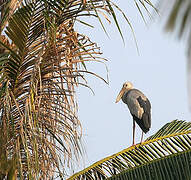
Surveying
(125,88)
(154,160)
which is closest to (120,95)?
(125,88)

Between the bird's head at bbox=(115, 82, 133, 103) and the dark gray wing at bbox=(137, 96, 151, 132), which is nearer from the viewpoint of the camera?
the dark gray wing at bbox=(137, 96, 151, 132)

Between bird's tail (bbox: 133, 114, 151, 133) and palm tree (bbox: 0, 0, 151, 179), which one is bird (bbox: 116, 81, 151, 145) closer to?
bird's tail (bbox: 133, 114, 151, 133)

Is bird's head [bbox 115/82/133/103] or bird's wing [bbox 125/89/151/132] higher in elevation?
bird's head [bbox 115/82/133/103]

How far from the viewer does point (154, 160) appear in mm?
4977

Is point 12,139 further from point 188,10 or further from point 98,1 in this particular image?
point 188,10

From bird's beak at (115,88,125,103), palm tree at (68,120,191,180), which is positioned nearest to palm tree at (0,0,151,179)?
A: palm tree at (68,120,191,180)

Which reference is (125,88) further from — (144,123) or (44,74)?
(44,74)

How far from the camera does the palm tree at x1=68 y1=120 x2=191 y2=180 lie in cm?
476

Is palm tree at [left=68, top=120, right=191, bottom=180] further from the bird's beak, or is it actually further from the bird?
the bird's beak

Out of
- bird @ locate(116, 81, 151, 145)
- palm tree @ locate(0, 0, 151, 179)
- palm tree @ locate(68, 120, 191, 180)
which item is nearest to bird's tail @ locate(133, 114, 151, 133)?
bird @ locate(116, 81, 151, 145)

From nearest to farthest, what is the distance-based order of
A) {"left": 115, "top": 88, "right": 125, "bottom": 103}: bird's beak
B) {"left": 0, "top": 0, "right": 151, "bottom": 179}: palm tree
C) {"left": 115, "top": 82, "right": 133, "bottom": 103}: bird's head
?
1. {"left": 0, "top": 0, "right": 151, "bottom": 179}: palm tree
2. {"left": 115, "top": 88, "right": 125, "bottom": 103}: bird's beak
3. {"left": 115, "top": 82, "right": 133, "bottom": 103}: bird's head

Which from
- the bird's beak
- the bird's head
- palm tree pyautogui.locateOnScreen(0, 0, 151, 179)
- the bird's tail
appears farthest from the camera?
the bird's head

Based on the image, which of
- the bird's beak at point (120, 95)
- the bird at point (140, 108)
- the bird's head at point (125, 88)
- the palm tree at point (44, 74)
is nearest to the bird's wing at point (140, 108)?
the bird at point (140, 108)

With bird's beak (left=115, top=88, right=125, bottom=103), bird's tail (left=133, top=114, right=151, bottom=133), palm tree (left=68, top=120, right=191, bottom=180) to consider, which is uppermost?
bird's beak (left=115, top=88, right=125, bottom=103)
